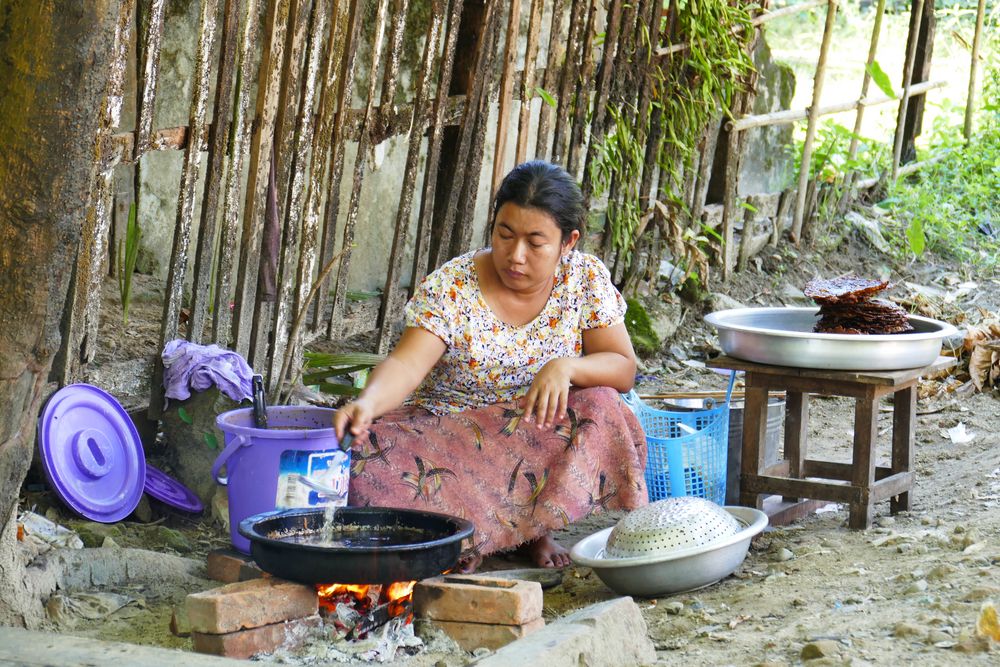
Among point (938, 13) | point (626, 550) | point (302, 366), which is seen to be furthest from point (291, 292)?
point (938, 13)

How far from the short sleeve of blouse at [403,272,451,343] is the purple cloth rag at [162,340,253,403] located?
0.65 m

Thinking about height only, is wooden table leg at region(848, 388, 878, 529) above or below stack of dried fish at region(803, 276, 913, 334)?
below

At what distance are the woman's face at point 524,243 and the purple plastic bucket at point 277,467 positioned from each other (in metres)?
0.68

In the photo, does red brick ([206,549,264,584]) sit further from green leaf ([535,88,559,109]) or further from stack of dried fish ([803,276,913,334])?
green leaf ([535,88,559,109])

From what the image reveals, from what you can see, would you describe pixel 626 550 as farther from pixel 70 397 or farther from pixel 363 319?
pixel 363 319

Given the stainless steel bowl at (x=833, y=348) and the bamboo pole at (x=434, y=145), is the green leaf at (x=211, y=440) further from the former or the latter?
the stainless steel bowl at (x=833, y=348)

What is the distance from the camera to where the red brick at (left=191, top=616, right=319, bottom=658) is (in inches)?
94.9

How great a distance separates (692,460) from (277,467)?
137 centimetres

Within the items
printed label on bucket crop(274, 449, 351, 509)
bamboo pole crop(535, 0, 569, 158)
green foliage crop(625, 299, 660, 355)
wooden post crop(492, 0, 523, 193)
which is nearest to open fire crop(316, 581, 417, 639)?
printed label on bucket crop(274, 449, 351, 509)

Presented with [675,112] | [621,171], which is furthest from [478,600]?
[675,112]

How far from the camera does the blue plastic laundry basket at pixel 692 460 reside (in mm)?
3760

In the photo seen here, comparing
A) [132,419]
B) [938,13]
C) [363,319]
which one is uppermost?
[938,13]

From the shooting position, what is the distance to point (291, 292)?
4219mm

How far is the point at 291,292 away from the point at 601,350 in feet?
4.17
